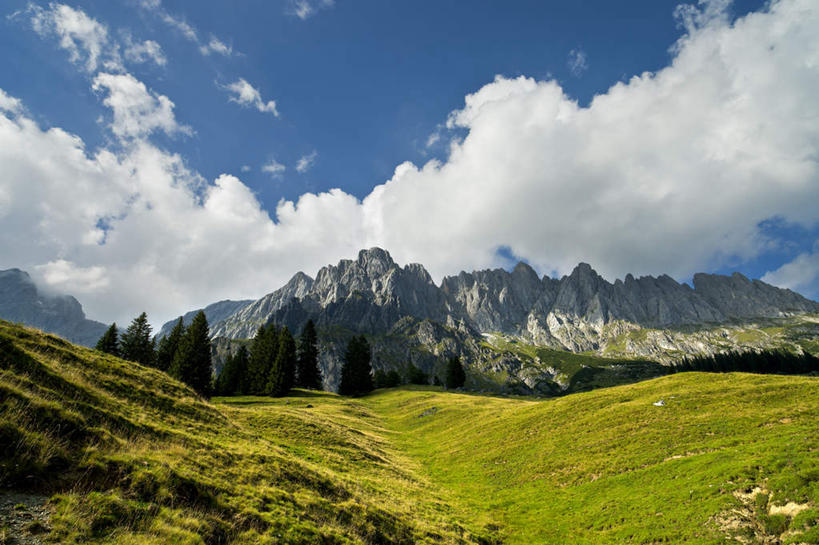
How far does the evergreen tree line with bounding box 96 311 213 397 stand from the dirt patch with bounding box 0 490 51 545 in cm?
6528

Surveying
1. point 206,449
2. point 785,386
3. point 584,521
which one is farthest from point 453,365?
point 206,449

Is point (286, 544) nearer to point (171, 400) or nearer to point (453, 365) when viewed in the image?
point (171, 400)

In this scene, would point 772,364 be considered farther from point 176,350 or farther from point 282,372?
point 176,350

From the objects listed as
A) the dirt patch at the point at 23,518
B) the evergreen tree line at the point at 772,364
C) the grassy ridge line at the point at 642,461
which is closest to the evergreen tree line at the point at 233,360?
the grassy ridge line at the point at 642,461

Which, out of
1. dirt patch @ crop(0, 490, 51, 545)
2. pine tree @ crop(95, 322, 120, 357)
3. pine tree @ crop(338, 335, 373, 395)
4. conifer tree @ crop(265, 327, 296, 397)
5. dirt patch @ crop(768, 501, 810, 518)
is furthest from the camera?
pine tree @ crop(338, 335, 373, 395)

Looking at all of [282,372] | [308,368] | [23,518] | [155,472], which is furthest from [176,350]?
[23,518]

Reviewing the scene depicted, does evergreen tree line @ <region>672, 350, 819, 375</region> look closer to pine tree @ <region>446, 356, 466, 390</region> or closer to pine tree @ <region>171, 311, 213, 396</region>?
pine tree @ <region>446, 356, 466, 390</region>

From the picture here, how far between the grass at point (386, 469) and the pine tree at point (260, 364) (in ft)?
157

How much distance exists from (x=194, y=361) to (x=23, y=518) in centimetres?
7102

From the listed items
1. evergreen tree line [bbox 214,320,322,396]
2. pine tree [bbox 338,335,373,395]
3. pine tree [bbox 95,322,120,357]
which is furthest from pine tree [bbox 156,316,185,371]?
pine tree [bbox 338,335,373,395]

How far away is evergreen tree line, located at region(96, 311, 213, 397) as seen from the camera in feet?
223

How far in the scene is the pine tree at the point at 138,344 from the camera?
74.8 meters

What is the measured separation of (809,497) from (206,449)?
99.6 feet

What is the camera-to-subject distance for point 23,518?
838cm
